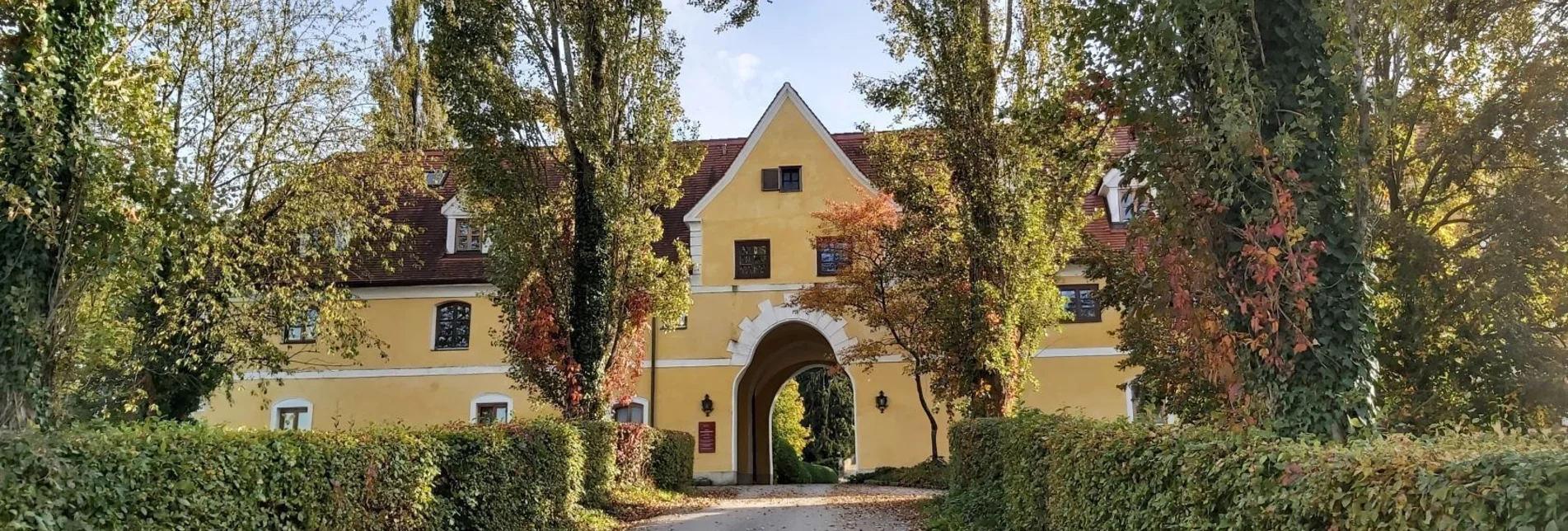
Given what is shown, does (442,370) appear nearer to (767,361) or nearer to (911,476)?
(767,361)

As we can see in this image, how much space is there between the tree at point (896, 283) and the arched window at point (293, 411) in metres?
13.1

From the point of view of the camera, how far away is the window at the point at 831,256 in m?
20.5

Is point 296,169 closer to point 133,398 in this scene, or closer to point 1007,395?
point 133,398

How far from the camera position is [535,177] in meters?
15.3

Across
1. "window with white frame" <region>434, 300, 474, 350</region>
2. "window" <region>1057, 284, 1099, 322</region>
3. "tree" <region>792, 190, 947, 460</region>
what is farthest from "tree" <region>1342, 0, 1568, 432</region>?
"window with white frame" <region>434, 300, 474, 350</region>

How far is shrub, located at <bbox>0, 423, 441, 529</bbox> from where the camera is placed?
4.38m

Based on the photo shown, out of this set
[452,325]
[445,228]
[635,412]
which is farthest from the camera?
[445,228]

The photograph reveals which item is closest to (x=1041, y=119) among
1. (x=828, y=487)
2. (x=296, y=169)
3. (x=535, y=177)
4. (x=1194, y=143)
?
(x=1194, y=143)

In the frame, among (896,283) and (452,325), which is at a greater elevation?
(896,283)

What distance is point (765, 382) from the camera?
99.4ft

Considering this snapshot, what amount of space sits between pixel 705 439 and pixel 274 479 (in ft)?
59.7

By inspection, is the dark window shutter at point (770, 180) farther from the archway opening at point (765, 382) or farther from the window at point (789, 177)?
the archway opening at point (765, 382)

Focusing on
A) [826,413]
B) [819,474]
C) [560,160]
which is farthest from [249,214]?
[826,413]

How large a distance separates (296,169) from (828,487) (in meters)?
13.4
